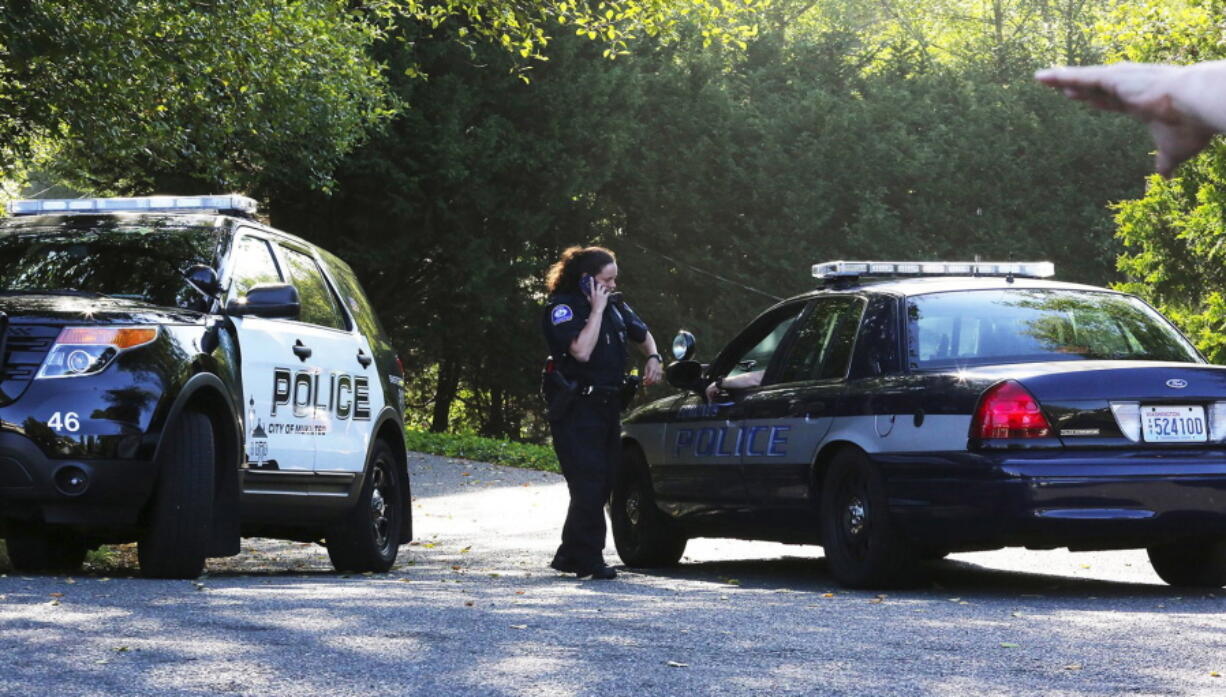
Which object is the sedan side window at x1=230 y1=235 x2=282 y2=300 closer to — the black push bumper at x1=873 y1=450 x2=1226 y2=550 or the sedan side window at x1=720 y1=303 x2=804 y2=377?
the sedan side window at x1=720 y1=303 x2=804 y2=377

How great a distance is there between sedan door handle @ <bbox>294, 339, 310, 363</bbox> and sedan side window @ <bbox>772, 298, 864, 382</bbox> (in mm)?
2475

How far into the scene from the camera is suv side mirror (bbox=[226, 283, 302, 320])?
333 inches

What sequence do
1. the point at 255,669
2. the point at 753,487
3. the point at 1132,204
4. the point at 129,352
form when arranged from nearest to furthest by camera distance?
the point at 255,669 → the point at 129,352 → the point at 753,487 → the point at 1132,204

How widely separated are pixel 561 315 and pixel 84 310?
8.35 ft

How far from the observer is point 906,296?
29.3 feet

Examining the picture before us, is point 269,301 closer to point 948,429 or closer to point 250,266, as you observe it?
point 250,266

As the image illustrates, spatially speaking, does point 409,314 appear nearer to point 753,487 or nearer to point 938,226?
point 938,226

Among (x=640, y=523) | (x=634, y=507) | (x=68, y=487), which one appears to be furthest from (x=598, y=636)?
(x=634, y=507)

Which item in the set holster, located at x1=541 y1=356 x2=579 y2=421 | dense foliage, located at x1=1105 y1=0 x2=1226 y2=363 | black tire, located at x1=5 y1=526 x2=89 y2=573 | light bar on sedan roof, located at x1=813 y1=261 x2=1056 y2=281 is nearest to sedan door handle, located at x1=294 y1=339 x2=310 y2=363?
holster, located at x1=541 y1=356 x2=579 y2=421

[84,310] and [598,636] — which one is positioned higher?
[84,310]

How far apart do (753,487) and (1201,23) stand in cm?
1265

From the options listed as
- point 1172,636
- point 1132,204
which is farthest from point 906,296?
point 1132,204

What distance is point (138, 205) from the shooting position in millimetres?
9297

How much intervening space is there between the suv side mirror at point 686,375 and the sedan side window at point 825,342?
683mm
